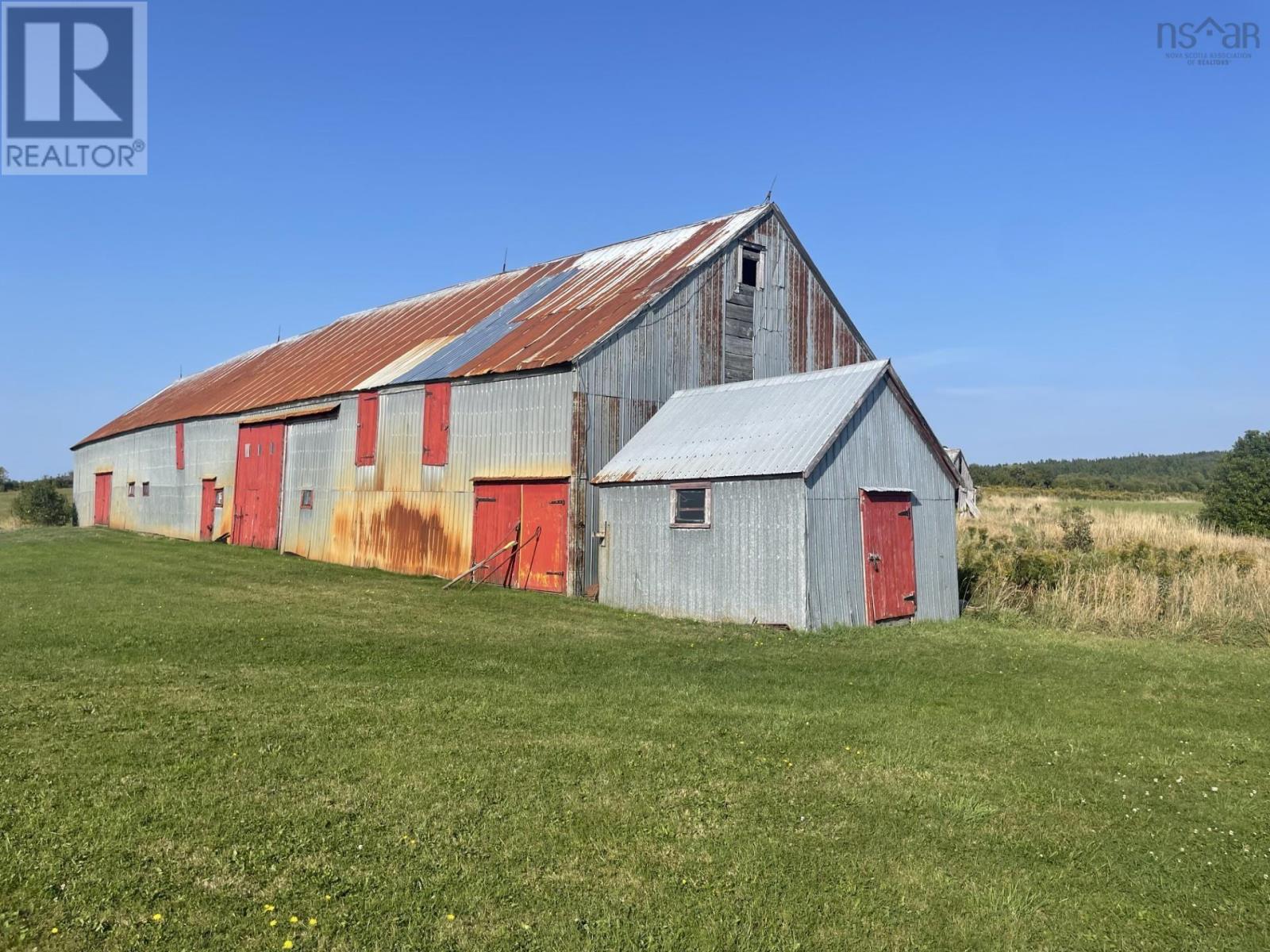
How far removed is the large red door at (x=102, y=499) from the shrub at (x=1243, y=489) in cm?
4754

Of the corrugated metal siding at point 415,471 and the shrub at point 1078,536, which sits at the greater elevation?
the corrugated metal siding at point 415,471

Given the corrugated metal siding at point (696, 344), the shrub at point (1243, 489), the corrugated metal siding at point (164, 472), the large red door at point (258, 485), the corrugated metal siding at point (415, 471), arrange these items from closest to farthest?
the corrugated metal siding at point (696, 344) < the corrugated metal siding at point (415, 471) < the large red door at point (258, 485) < the corrugated metal siding at point (164, 472) < the shrub at point (1243, 489)

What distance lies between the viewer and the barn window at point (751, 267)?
2500 cm

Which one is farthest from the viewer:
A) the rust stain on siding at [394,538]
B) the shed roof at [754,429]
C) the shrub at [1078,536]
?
the shrub at [1078,536]

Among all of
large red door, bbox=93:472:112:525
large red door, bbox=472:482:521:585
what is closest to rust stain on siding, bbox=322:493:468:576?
large red door, bbox=472:482:521:585

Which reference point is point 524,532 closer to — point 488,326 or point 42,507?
point 488,326

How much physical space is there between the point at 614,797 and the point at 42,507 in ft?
176

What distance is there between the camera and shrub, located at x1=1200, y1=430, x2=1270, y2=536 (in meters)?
37.7

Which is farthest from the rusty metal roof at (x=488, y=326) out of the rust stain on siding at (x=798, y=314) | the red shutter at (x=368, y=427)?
the rust stain on siding at (x=798, y=314)

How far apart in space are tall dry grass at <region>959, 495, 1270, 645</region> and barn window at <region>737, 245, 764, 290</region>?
8.92 metres

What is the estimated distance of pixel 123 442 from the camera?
44.7 metres

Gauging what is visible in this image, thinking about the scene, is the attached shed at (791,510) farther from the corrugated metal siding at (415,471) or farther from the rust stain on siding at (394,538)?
the rust stain on siding at (394,538)

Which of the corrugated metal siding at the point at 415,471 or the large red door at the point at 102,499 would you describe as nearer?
the corrugated metal siding at the point at 415,471

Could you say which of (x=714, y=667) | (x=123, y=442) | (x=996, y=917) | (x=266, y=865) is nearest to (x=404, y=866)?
(x=266, y=865)
